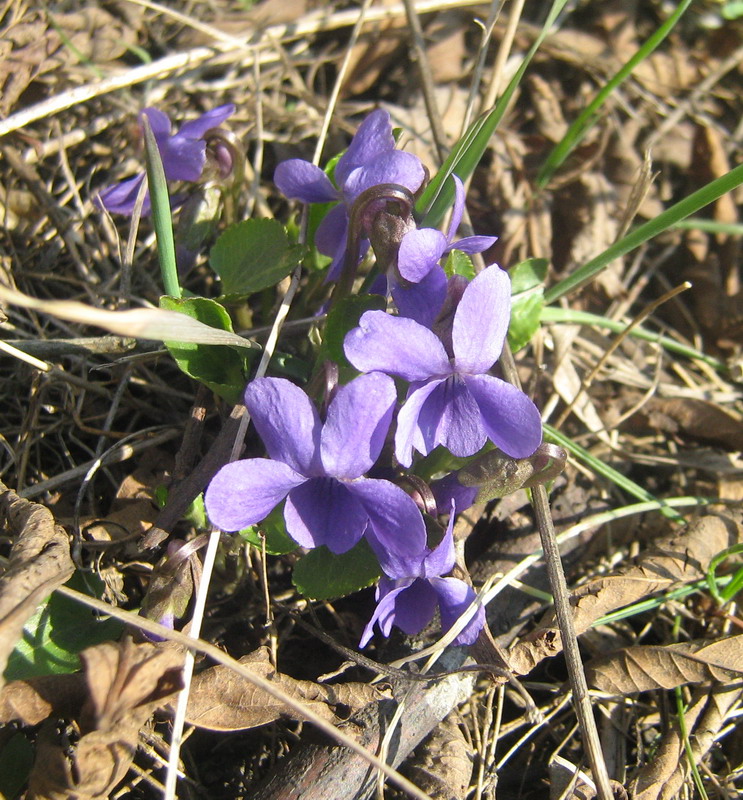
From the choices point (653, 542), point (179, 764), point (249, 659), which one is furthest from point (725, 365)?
point (179, 764)

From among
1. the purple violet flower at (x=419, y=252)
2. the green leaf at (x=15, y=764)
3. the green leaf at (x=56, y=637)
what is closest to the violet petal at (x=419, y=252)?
the purple violet flower at (x=419, y=252)

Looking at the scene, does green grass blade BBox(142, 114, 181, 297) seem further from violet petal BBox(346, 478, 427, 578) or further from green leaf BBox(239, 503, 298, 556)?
violet petal BBox(346, 478, 427, 578)

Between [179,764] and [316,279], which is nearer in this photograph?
[179,764]

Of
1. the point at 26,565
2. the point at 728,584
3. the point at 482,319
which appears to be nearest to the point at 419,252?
the point at 482,319

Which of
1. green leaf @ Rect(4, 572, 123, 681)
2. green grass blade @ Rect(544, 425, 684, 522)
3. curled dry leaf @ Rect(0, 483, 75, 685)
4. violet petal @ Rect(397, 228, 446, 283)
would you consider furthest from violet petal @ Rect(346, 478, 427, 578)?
green grass blade @ Rect(544, 425, 684, 522)

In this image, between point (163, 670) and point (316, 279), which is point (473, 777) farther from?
point (316, 279)
